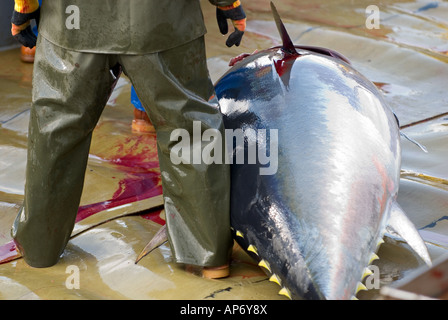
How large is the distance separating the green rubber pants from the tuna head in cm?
16

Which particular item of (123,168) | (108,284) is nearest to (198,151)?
(108,284)

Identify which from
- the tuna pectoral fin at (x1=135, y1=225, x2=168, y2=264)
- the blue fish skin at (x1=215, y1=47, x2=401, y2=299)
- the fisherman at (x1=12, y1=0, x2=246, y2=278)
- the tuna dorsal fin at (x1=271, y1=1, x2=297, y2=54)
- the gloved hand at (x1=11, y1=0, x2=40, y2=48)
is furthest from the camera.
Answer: the tuna dorsal fin at (x1=271, y1=1, x2=297, y2=54)

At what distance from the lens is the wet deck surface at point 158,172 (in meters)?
2.87

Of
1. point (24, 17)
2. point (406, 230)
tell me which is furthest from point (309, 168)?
point (24, 17)

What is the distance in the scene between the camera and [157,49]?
8.79 feet

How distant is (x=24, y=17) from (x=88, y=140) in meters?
0.55

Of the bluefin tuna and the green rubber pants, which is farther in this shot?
the green rubber pants

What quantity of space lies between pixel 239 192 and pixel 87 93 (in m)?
0.73

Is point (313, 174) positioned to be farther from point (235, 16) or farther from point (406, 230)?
point (235, 16)

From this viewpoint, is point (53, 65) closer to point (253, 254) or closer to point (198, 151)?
point (198, 151)

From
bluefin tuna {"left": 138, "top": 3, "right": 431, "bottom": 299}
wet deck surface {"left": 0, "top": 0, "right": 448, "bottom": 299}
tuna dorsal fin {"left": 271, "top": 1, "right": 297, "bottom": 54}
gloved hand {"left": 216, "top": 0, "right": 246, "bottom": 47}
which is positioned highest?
gloved hand {"left": 216, "top": 0, "right": 246, "bottom": 47}

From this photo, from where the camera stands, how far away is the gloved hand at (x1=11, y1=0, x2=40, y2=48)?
2.79 m

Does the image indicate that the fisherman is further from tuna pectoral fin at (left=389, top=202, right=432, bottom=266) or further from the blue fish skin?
tuna pectoral fin at (left=389, top=202, right=432, bottom=266)

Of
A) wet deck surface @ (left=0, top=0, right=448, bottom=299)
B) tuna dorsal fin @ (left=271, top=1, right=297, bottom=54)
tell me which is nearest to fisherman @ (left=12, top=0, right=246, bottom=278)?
wet deck surface @ (left=0, top=0, right=448, bottom=299)
